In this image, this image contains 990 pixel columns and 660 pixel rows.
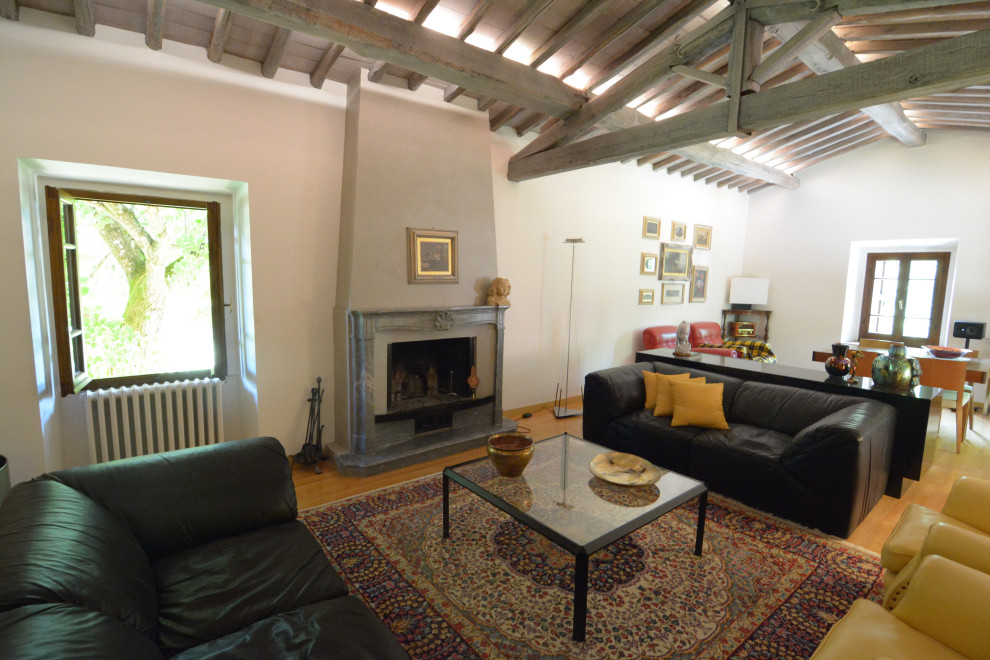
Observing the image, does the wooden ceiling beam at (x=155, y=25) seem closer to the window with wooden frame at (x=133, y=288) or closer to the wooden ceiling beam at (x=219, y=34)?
the wooden ceiling beam at (x=219, y=34)

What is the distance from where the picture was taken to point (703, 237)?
6637 millimetres

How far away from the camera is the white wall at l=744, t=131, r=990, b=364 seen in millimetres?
5320

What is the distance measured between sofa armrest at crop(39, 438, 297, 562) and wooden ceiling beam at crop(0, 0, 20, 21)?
2.50 metres

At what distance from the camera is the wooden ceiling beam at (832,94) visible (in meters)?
2.16

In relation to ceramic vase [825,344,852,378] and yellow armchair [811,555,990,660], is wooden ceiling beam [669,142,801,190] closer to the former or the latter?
ceramic vase [825,344,852,378]

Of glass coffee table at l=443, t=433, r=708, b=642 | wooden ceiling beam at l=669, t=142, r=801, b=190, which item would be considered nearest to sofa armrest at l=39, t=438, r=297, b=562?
glass coffee table at l=443, t=433, r=708, b=642

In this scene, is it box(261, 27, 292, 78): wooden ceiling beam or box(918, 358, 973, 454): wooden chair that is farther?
box(918, 358, 973, 454): wooden chair

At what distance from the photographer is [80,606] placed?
1.12 meters

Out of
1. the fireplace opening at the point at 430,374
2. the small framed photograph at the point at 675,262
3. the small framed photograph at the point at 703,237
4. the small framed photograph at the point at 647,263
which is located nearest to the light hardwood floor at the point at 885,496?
the fireplace opening at the point at 430,374

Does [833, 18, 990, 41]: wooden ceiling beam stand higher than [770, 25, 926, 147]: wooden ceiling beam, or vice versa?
[833, 18, 990, 41]: wooden ceiling beam

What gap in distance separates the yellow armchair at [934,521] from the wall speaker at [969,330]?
4591 mm

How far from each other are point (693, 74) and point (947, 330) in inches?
205

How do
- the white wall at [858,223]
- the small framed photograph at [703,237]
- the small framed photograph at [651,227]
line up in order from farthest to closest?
the small framed photograph at [703,237]
the small framed photograph at [651,227]
the white wall at [858,223]

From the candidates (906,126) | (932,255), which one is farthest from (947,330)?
(906,126)
